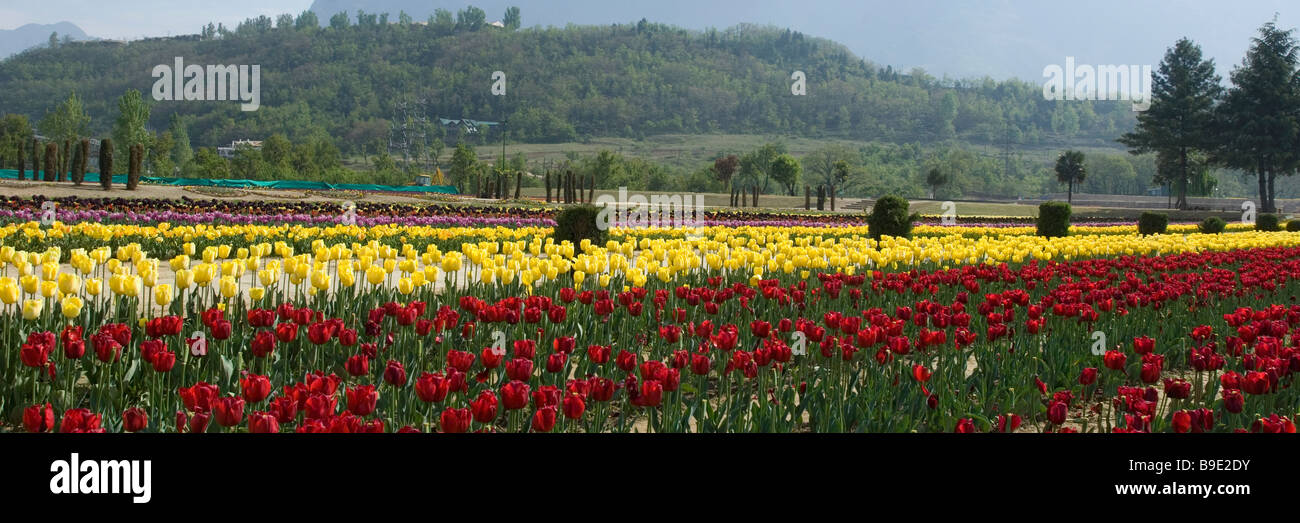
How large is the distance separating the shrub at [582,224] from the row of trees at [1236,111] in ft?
183

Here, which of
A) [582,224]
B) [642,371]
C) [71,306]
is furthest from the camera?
[582,224]

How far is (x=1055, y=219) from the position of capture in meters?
24.9

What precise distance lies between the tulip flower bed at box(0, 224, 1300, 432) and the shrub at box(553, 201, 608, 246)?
293 inches

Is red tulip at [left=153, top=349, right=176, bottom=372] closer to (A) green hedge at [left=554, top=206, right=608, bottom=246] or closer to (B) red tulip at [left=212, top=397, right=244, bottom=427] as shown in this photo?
(B) red tulip at [left=212, top=397, right=244, bottom=427]

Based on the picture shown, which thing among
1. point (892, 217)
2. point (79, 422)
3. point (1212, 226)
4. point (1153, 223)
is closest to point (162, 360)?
point (79, 422)

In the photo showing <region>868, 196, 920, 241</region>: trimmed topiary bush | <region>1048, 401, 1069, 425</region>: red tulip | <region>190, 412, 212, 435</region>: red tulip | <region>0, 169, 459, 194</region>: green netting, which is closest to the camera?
<region>190, 412, 212, 435</region>: red tulip

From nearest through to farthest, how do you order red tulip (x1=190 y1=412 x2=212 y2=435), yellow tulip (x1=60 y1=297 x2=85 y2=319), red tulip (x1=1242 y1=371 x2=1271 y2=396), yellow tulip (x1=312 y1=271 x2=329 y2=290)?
red tulip (x1=190 y1=412 x2=212 y2=435)
red tulip (x1=1242 y1=371 x2=1271 y2=396)
yellow tulip (x1=60 y1=297 x2=85 y2=319)
yellow tulip (x1=312 y1=271 x2=329 y2=290)

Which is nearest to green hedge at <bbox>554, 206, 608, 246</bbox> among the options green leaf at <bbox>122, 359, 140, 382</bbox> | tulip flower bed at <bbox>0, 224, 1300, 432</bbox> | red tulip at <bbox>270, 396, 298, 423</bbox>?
tulip flower bed at <bbox>0, 224, 1300, 432</bbox>

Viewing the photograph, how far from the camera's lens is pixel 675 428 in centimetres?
386

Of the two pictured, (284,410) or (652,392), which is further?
(652,392)

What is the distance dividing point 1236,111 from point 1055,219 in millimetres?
44700

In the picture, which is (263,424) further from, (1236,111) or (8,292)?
(1236,111)

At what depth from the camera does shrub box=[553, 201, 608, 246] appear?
52.6ft
